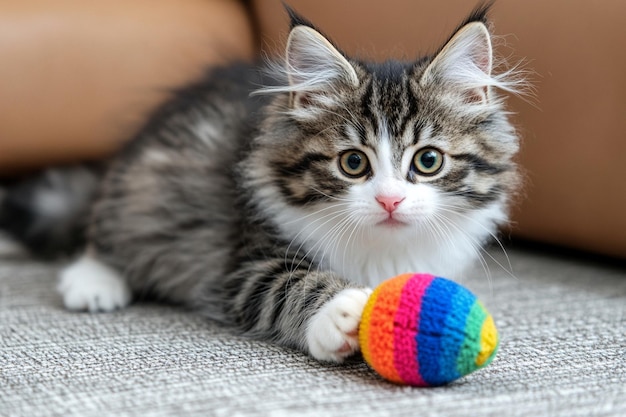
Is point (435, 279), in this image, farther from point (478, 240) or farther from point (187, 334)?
point (187, 334)

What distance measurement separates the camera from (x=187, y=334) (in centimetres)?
160

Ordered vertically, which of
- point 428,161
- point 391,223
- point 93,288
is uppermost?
point 428,161

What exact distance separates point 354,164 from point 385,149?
8 centimetres

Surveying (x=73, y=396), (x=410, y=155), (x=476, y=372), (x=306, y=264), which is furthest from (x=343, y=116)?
(x=73, y=396)

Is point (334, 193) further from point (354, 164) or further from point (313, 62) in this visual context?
point (313, 62)

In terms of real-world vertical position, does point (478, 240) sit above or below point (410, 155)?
below

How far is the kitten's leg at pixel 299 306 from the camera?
135cm

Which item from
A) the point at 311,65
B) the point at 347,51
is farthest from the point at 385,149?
the point at 347,51

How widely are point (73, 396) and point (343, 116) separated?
2.38 feet

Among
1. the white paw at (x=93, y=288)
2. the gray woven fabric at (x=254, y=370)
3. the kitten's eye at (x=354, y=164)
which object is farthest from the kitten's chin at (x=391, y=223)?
the white paw at (x=93, y=288)

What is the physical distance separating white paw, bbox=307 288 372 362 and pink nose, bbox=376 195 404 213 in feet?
0.53

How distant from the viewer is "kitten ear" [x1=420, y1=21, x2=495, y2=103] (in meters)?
1.52

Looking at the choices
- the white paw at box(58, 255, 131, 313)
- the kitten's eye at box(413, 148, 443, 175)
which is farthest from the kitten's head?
the white paw at box(58, 255, 131, 313)

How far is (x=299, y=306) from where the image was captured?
1.47 m
